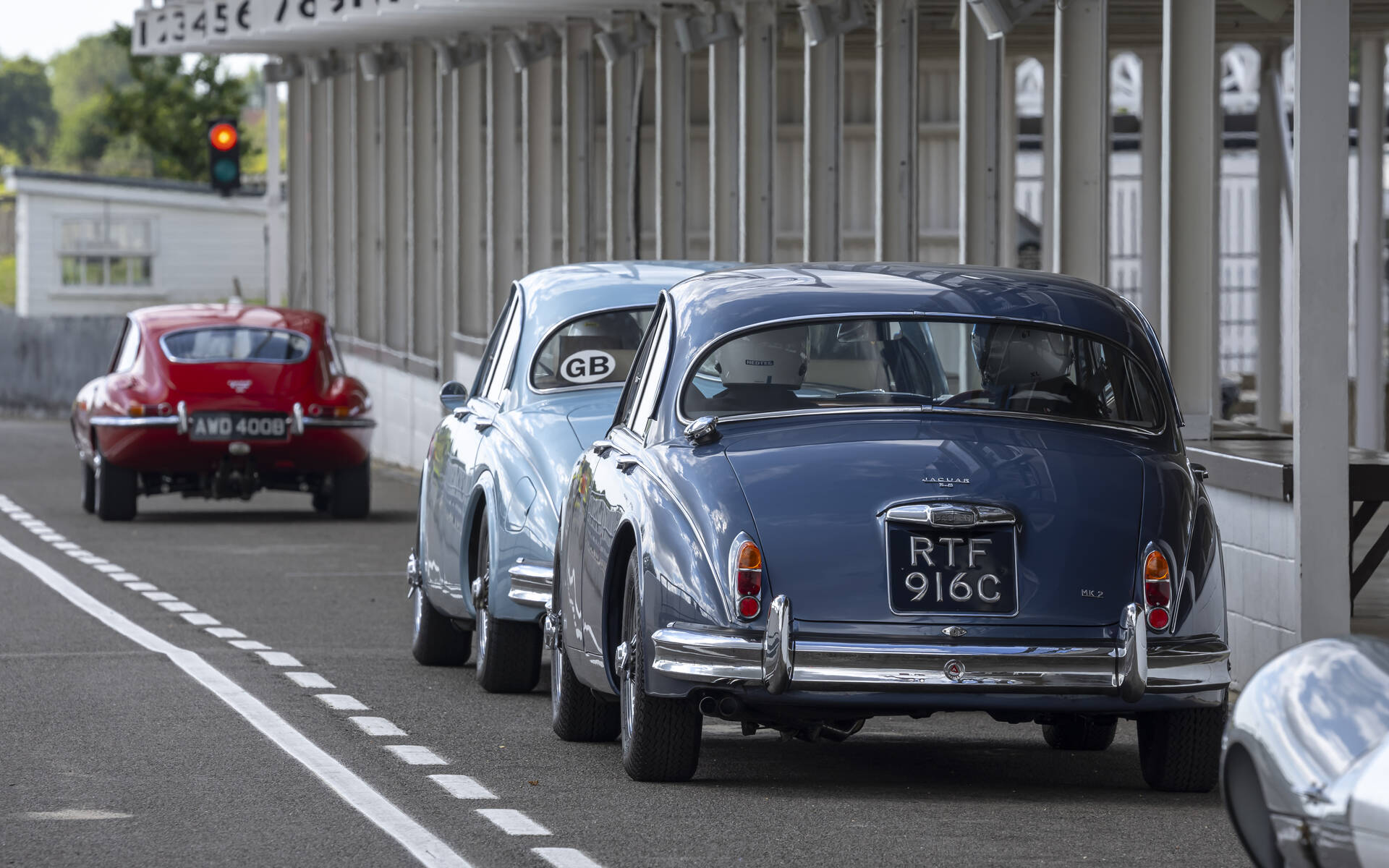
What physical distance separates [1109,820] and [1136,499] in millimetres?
912

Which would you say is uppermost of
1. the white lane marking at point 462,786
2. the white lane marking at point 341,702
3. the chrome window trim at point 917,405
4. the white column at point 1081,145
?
the white column at point 1081,145

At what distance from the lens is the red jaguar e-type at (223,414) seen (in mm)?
20734

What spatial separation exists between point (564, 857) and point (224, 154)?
27508 mm

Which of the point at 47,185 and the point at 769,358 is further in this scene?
the point at 47,185

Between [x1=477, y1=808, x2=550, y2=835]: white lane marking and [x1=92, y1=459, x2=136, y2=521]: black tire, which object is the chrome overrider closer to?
[x1=477, y1=808, x2=550, y2=835]: white lane marking

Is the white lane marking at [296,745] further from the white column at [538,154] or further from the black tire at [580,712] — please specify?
the white column at [538,154]

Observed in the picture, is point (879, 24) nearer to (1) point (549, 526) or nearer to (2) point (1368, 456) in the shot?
(2) point (1368, 456)

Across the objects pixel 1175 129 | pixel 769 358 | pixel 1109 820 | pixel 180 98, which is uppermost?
pixel 180 98

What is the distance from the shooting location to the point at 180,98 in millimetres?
75938

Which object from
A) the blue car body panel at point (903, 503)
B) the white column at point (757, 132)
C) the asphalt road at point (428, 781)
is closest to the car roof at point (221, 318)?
the white column at point (757, 132)

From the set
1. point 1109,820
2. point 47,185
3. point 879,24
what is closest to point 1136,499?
point 1109,820

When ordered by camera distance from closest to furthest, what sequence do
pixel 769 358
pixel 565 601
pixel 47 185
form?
pixel 769 358
pixel 565 601
pixel 47 185

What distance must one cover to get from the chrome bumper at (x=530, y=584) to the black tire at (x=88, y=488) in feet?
37.4

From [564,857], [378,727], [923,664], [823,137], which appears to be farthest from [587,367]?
[823,137]
